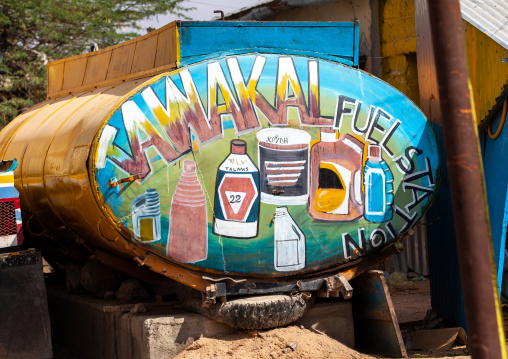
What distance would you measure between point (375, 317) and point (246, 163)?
193 cm

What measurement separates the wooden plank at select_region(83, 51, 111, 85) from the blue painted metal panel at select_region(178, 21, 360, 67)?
77.1 inches

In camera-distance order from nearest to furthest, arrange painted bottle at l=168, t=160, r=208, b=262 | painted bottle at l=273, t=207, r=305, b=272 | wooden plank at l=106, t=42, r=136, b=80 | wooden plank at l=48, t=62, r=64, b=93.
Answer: painted bottle at l=168, t=160, r=208, b=262
painted bottle at l=273, t=207, r=305, b=272
wooden plank at l=106, t=42, r=136, b=80
wooden plank at l=48, t=62, r=64, b=93

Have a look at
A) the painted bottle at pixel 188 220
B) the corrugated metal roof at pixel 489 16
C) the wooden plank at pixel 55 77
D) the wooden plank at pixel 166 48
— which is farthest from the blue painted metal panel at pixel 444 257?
the wooden plank at pixel 55 77

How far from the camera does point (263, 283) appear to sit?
6.64 m

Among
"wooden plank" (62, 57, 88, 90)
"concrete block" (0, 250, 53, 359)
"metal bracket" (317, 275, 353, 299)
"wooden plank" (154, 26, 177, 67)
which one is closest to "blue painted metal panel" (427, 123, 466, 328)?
"metal bracket" (317, 275, 353, 299)

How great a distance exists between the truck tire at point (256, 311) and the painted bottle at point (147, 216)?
31.8 inches

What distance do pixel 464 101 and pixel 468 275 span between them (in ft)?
3.07

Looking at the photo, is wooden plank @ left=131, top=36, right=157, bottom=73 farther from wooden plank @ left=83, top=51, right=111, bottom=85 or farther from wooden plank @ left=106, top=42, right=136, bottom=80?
wooden plank @ left=83, top=51, right=111, bottom=85

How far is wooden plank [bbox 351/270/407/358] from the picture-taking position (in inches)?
273

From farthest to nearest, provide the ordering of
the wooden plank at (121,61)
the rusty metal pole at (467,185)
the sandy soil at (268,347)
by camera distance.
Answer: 1. the wooden plank at (121,61)
2. the sandy soil at (268,347)
3. the rusty metal pole at (467,185)

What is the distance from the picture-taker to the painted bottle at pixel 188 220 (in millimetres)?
6254

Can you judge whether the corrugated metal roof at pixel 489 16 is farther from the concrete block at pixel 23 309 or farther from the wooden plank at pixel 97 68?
the concrete block at pixel 23 309

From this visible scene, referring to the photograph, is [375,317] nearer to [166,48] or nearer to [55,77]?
[166,48]

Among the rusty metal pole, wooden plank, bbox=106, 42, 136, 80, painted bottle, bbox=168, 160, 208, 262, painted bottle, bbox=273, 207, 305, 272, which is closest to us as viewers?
the rusty metal pole
